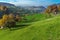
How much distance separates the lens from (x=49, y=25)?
36.6ft

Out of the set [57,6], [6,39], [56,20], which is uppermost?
[57,6]

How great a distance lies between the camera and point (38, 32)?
421 inches

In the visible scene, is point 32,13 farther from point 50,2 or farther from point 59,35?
point 59,35

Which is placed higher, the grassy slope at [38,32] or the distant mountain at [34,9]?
the distant mountain at [34,9]

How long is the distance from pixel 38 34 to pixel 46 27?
77 centimetres

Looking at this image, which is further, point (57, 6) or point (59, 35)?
point (57, 6)

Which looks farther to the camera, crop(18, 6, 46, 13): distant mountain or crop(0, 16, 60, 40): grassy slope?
crop(18, 6, 46, 13): distant mountain

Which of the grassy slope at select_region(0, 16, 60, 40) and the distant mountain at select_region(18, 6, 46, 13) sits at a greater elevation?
the distant mountain at select_region(18, 6, 46, 13)

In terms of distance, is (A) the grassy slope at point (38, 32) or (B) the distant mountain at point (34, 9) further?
(B) the distant mountain at point (34, 9)

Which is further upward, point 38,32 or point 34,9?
point 34,9

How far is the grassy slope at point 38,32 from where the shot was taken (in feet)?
34.1

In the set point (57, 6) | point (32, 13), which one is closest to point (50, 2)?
point (57, 6)

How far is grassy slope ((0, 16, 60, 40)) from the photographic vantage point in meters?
10.4

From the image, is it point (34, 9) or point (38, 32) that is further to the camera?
point (34, 9)
